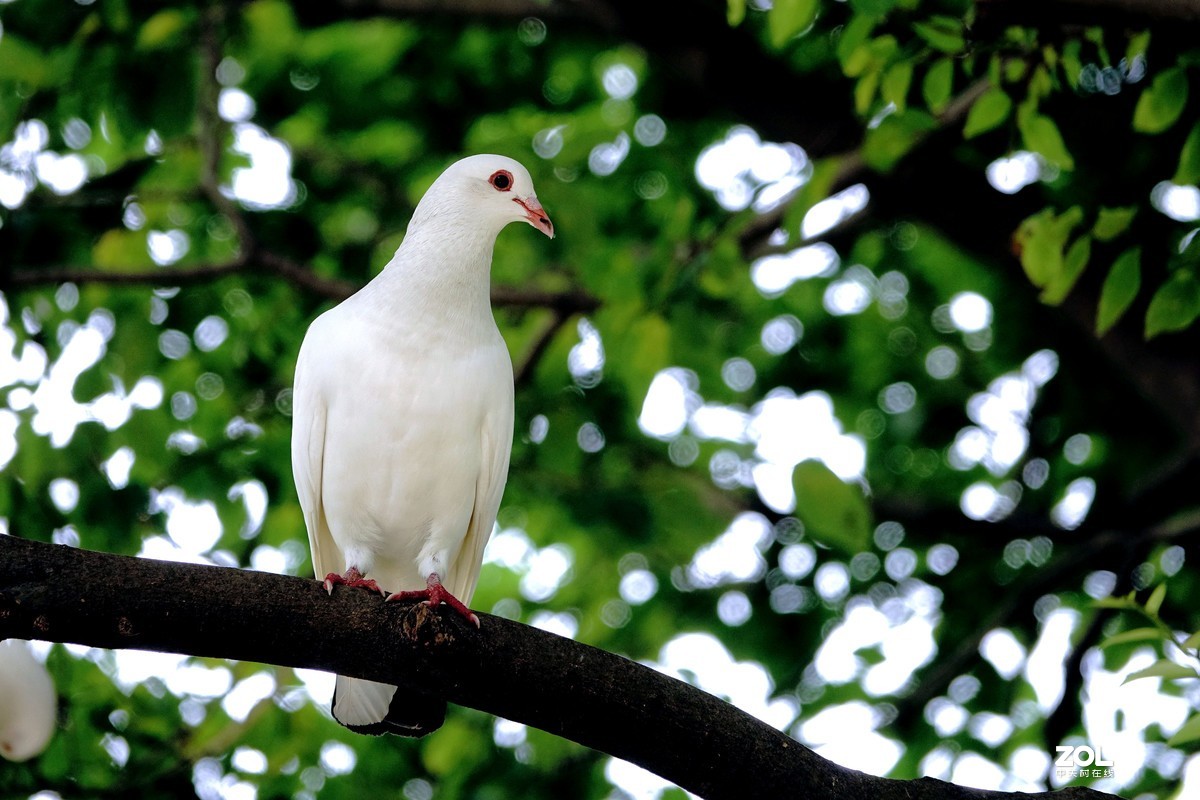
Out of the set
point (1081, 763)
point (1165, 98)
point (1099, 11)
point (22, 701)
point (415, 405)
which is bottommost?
point (1081, 763)

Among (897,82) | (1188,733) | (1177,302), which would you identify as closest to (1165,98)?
(1177,302)

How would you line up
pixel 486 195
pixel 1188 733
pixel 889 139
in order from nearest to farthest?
pixel 1188 733 → pixel 486 195 → pixel 889 139

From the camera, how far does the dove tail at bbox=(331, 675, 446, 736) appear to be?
3416mm

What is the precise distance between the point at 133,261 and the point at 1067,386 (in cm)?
450

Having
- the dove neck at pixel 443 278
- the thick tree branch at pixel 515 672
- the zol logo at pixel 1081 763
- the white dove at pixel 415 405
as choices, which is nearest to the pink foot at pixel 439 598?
the thick tree branch at pixel 515 672

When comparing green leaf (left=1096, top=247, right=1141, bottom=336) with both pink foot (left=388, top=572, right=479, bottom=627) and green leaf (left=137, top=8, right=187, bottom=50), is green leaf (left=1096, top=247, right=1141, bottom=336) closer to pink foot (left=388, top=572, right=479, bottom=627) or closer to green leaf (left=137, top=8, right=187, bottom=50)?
pink foot (left=388, top=572, right=479, bottom=627)

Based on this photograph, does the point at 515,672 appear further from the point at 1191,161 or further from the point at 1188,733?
the point at 1191,161

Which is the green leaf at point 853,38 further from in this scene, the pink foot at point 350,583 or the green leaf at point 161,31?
the green leaf at point 161,31

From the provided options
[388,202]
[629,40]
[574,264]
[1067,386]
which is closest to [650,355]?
[574,264]

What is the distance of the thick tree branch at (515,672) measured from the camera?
237 centimetres

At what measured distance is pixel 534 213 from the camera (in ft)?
12.2

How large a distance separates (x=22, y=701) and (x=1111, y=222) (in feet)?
10.4

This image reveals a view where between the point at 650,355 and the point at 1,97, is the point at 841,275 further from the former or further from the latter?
the point at 1,97

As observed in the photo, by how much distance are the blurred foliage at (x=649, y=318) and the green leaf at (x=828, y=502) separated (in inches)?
0.6
